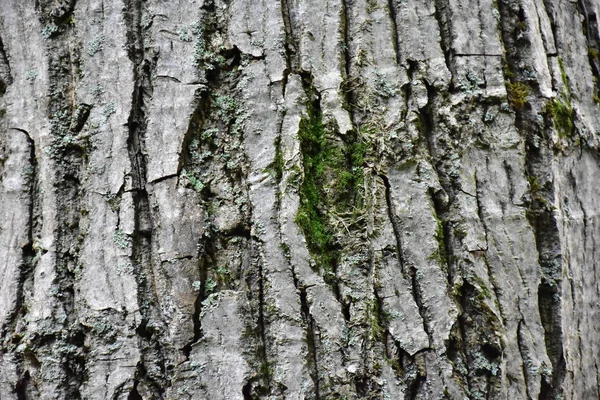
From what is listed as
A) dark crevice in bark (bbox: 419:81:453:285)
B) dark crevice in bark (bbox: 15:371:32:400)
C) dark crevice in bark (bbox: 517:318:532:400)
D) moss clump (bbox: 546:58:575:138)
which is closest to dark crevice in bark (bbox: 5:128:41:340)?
dark crevice in bark (bbox: 15:371:32:400)

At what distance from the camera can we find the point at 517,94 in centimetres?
151

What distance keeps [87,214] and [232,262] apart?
42 cm

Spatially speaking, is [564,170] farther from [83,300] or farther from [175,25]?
[83,300]

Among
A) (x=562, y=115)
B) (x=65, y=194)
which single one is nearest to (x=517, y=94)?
(x=562, y=115)

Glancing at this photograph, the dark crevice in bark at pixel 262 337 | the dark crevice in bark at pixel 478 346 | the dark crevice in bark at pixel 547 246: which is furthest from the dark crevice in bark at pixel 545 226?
the dark crevice in bark at pixel 262 337

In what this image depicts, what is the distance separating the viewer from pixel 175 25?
146 cm

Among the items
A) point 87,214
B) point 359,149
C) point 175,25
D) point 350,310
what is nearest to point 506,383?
point 350,310

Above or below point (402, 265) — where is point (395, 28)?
above

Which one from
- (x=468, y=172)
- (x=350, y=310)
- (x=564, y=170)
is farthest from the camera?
(x=564, y=170)

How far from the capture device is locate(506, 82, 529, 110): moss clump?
1.50m

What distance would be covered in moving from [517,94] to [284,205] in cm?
75

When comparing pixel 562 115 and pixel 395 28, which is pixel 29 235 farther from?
pixel 562 115

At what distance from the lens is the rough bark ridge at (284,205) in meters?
1.32

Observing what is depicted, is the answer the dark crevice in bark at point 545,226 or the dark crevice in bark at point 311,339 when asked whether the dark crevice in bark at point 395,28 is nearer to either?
the dark crevice in bark at point 545,226
